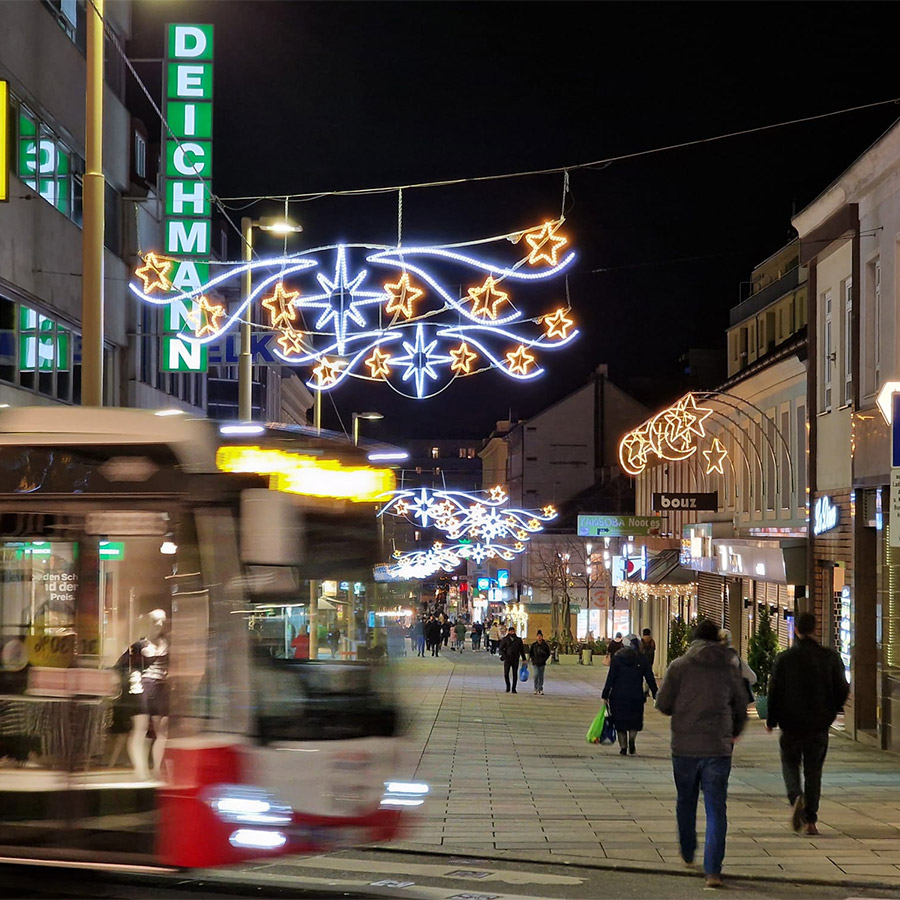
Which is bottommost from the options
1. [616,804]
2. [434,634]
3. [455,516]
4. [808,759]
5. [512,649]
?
[434,634]

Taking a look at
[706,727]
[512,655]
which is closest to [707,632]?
[706,727]

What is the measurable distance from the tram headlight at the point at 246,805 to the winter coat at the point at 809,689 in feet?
16.4

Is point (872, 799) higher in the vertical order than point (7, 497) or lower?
lower

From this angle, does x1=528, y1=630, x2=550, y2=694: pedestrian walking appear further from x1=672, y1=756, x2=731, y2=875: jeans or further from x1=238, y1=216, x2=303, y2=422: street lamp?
x1=672, y1=756, x2=731, y2=875: jeans

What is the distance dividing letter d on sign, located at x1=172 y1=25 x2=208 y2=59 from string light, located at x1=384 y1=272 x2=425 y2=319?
10.6 meters

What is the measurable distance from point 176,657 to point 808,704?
5.75 metres

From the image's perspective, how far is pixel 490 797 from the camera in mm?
15000

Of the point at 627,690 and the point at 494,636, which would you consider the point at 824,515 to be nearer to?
the point at 627,690

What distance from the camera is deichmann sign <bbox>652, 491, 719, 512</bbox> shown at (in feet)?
118

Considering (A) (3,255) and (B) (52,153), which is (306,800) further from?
(B) (52,153)

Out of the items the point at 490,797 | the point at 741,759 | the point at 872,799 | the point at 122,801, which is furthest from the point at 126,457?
the point at 741,759

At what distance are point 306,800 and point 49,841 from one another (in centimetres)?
159

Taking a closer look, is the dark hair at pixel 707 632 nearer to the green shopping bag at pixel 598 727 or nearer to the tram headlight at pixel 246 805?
the tram headlight at pixel 246 805

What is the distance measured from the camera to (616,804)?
14.7 m
